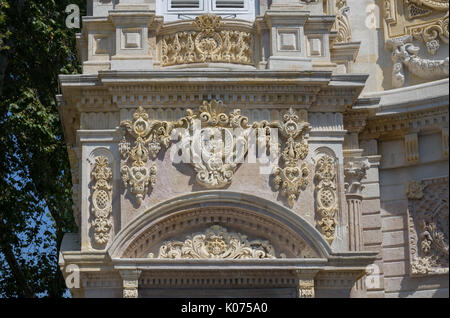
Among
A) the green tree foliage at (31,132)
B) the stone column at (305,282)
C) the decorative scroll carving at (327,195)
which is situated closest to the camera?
the stone column at (305,282)

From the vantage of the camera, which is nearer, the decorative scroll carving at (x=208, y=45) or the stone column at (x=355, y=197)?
the stone column at (x=355, y=197)

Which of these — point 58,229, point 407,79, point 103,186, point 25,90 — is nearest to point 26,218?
point 58,229

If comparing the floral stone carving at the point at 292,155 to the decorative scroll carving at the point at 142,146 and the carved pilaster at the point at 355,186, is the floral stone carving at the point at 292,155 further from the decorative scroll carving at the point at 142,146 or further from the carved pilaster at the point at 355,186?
the decorative scroll carving at the point at 142,146

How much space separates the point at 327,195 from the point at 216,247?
85.0 inches

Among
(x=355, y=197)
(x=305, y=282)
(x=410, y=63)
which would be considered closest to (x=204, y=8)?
(x=410, y=63)

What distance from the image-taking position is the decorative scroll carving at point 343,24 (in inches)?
996

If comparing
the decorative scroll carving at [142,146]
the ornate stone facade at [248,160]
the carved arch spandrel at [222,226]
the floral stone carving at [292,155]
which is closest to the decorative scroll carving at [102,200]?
the ornate stone facade at [248,160]

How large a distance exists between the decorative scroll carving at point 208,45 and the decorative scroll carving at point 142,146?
1262 mm

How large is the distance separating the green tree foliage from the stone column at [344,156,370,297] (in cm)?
866

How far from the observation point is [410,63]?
24.7 meters

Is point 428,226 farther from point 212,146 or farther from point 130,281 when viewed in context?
point 130,281

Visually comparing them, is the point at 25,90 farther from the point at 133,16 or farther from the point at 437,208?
the point at 437,208

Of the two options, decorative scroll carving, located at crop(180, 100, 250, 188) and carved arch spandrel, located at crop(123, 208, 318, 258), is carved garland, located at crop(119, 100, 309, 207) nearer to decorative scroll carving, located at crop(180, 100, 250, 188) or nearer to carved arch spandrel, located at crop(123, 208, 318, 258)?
decorative scroll carving, located at crop(180, 100, 250, 188)

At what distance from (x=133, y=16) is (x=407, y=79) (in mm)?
5330
